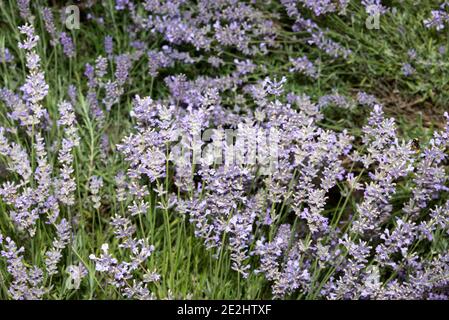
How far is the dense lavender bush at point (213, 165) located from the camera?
7.99ft

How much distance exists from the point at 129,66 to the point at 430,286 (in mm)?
1544

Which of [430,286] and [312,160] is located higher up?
[312,160]

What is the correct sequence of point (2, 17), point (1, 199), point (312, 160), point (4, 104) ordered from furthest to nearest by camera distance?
point (2, 17) → point (4, 104) → point (1, 199) → point (312, 160)

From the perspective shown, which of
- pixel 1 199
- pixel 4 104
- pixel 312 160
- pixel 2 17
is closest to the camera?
pixel 312 160

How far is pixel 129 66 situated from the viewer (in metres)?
3.10

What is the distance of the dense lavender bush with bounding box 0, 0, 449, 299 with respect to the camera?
7.99 ft

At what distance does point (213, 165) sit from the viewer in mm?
2633

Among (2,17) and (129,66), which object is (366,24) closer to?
(129,66)

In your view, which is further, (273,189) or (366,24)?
(366,24)
